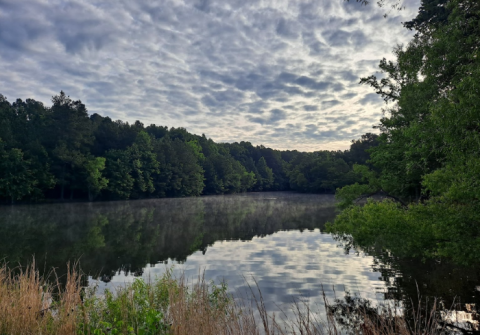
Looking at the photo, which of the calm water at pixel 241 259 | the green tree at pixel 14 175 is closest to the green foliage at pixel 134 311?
the calm water at pixel 241 259

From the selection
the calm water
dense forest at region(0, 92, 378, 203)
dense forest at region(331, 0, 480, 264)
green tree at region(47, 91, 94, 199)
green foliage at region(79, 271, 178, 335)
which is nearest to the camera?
green foliage at region(79, 271, 178, 335)

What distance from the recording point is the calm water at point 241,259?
14.8 metres

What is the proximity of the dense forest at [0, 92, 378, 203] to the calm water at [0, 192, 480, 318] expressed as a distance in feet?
95.1

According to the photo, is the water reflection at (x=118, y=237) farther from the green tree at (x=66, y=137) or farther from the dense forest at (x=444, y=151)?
the green tree at (x=66, y=137)

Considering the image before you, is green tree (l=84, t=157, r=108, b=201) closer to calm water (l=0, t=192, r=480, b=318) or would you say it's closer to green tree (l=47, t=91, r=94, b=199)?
green tree (l=47, t=91, r=94, b=199)

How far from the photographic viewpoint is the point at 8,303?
7223 millimetres

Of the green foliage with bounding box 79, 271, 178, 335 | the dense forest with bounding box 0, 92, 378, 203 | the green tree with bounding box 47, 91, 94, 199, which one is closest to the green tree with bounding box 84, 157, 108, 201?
the dense forest with bounding box 0, 92, 378, 203

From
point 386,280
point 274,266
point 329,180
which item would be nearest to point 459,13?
point 386,280

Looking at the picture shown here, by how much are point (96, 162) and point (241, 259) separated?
5616 centimetres

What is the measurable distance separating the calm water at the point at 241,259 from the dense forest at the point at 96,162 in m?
29.0

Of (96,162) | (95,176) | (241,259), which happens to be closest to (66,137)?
(96,162)

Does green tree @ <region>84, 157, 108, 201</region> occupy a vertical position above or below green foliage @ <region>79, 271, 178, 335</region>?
above

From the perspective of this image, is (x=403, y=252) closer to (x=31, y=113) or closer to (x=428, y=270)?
(x=428, y=270)

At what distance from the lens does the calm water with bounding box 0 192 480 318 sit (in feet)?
48.4
